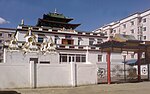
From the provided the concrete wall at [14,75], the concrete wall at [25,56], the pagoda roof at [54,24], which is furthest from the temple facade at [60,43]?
the concrete wall at [14,75]

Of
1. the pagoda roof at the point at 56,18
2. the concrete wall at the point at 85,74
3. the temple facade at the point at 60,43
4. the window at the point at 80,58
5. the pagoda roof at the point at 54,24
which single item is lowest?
the concrete wall at the point at 85,74

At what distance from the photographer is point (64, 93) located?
15.4 metres

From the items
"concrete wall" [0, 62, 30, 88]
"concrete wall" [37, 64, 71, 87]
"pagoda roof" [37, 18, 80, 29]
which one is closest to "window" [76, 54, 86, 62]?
"pagoda roof" [37, 18, 80, 29]

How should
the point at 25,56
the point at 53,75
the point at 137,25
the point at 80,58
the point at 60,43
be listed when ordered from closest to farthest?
the point at 53,75 < the point at 25,56 < the point at 80,58 < the point at 60,43 < the point at 137,25

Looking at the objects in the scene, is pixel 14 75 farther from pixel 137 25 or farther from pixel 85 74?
pixel 137 25

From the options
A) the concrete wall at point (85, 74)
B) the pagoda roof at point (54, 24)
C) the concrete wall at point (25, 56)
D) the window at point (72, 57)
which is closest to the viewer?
the concrete wall at point (85, 74)

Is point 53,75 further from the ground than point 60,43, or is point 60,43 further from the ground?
point 60,43

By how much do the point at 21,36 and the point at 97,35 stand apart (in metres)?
13.1

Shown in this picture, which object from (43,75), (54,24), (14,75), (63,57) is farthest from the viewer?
(54,24)

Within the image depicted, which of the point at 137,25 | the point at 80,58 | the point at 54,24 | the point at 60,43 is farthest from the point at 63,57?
the point at 137,25

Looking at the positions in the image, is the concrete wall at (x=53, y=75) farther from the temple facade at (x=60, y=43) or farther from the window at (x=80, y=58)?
the window at (x=80, y=58)

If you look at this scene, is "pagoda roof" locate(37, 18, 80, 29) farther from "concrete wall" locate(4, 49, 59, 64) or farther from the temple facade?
"concrete wall" locate(4, 49, 59, 64)

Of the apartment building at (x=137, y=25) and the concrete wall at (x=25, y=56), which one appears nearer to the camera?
the concrete wall at (x=25, y=56)

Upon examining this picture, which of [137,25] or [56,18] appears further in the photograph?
[137,25]
